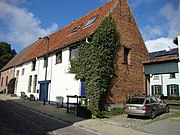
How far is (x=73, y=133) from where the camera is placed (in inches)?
317

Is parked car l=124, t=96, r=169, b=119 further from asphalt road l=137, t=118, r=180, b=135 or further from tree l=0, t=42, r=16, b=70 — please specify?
tree l=0, t=42, r=16, b=70

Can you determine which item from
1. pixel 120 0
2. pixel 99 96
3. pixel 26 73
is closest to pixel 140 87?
pixel 99 96

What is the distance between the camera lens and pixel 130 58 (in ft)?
56.0

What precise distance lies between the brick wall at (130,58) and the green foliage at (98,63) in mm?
1020

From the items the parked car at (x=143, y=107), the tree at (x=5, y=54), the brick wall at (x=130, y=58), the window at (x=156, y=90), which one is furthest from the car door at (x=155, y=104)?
the tree at (x=5, y=54)

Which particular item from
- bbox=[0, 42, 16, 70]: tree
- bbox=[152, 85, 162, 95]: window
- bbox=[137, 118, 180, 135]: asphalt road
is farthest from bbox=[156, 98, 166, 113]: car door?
bbox=[0, 42, 16, 70]: tree

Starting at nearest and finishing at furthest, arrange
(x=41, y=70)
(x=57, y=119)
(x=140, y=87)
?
(x=57, y=119) → (x=140, y=87) → (x=41, y=70)

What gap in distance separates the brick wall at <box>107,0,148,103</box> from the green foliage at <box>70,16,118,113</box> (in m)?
1.02

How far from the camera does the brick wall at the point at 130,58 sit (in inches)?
596

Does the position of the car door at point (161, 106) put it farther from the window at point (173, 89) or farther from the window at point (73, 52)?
the window at point (173, 89)

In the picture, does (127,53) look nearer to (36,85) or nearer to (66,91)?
(66,91)

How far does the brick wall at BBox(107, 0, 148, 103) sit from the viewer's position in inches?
596

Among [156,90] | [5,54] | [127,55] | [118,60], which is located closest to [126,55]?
[127,55]

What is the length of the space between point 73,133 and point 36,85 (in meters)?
15.8
